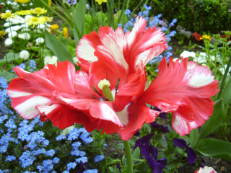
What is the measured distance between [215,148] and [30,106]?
104 cm

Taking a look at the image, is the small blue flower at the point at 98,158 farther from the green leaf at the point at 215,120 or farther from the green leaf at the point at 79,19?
the green leaf at the point at 79,19

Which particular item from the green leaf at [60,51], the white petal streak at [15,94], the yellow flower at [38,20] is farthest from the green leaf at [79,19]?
the white petal streak at [15,94]

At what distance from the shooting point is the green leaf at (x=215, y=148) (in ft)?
4.34

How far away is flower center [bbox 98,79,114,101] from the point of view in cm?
57

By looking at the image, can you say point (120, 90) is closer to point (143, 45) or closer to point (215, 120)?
point (143, 45)

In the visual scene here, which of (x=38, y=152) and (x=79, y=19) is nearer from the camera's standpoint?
(x=38, y=152)

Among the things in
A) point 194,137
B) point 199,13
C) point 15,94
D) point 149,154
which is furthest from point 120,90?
point 199,13

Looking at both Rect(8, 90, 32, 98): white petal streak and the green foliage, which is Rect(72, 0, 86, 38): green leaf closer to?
Rect(8, 90, 32, 98): white petal streak

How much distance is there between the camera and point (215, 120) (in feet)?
4.47

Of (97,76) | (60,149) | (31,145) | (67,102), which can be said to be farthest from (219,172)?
(67,102)

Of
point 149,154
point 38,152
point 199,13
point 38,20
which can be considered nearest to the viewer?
point 149,154

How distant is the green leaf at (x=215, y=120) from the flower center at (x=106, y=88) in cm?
80

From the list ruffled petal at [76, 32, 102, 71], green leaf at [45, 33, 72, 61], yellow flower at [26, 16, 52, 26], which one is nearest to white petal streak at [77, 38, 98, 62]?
ruffled petal at [76, 32, 102, 71]

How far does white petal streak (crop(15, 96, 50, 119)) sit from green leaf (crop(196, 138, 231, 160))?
3.16ft
